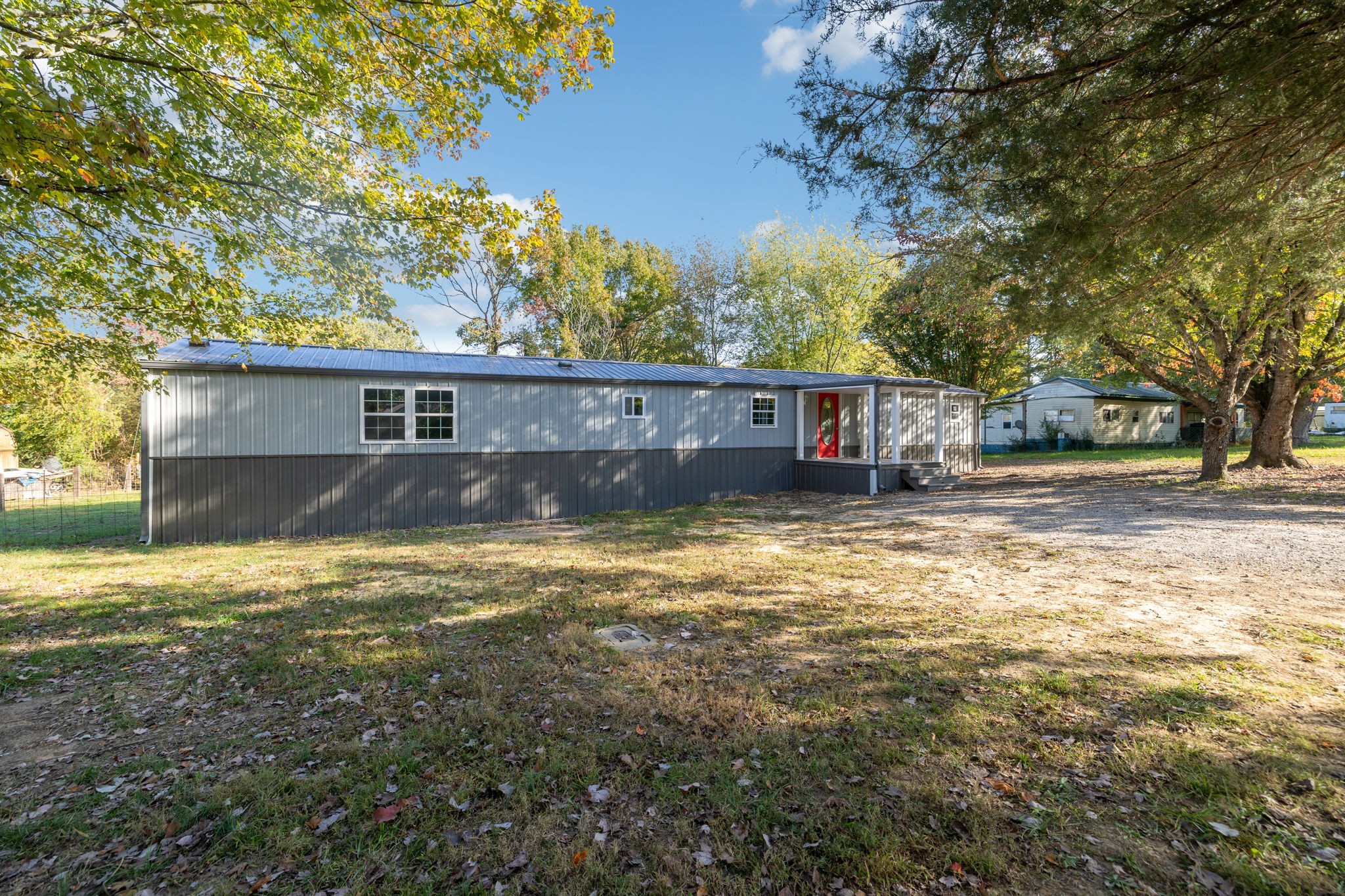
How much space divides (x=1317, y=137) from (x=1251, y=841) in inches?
176

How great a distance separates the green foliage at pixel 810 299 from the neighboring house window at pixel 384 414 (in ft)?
73.3

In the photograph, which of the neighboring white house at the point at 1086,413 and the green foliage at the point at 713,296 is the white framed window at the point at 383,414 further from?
the neighboring white house at the point at 1086,413

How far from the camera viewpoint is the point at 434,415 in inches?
445

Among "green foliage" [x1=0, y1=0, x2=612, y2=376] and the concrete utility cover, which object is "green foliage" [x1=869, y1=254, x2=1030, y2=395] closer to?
"green foliage" [x1=0, y1=0, x2=612, y2=376]

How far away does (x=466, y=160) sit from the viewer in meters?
8.38

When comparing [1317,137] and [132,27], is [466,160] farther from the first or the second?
[1317,137]

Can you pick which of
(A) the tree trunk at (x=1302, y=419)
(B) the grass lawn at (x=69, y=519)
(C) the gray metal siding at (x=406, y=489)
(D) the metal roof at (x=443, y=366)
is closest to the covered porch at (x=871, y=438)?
(D) the metal roof at (x=443, y=366)

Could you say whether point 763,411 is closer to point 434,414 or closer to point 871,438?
point 871,438

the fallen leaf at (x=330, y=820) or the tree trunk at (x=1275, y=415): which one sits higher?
the tree trunk at (x=1275, y=415)

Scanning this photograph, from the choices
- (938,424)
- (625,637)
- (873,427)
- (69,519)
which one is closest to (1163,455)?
(938,424)

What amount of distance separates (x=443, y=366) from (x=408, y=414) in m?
1.24

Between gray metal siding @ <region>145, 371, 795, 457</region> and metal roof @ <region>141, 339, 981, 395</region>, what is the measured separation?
232 mm

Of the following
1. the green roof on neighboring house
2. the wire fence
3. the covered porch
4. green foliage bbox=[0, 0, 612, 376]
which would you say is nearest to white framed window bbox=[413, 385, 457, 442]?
green foliage bbox=[0, 0, 612, 376]

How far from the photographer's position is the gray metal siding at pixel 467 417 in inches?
380
